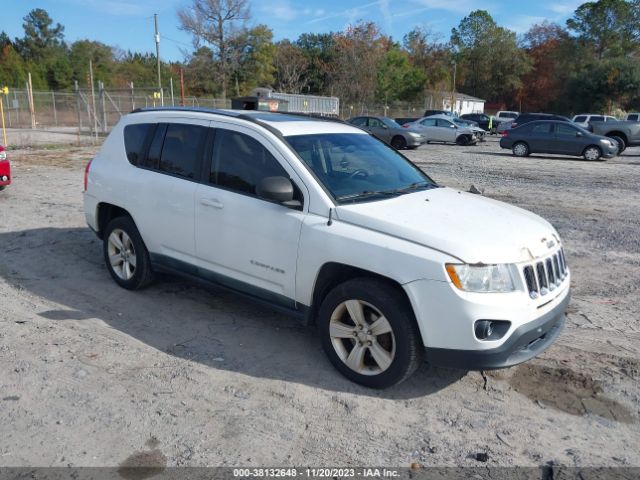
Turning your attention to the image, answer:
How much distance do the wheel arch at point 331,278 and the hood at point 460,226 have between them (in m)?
0.31

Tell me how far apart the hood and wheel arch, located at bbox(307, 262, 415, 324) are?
1.02 ft

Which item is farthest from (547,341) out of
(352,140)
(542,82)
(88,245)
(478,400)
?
(542,82)

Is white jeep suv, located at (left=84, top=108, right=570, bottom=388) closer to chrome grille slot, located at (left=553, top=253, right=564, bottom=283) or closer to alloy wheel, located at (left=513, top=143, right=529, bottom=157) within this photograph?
chrome grille slot, located at (left=553, top=253, right=564, bottom=283)

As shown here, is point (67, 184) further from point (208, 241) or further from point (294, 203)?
point (294, 203)

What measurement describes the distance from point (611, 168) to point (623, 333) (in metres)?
15.2

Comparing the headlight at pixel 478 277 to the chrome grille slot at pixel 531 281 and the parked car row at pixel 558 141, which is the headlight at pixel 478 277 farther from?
the parked car row at pixel 558 141

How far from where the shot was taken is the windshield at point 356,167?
4.17m

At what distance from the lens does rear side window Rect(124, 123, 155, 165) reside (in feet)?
17.6

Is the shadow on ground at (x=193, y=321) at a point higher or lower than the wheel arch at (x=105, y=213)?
lower

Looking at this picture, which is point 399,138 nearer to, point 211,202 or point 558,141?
point 558,141

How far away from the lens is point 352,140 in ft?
15.9

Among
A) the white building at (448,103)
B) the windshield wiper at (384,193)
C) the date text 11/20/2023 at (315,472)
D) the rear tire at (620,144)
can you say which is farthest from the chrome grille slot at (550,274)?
the white building at (448,103)

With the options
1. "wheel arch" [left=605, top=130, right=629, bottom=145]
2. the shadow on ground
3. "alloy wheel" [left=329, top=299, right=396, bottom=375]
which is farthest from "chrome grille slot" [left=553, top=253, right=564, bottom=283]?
"wheel arch" [left=605, top=130, right=629, bottom=145]

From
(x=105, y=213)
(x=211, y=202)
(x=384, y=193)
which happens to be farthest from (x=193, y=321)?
(x=384, y=193)
